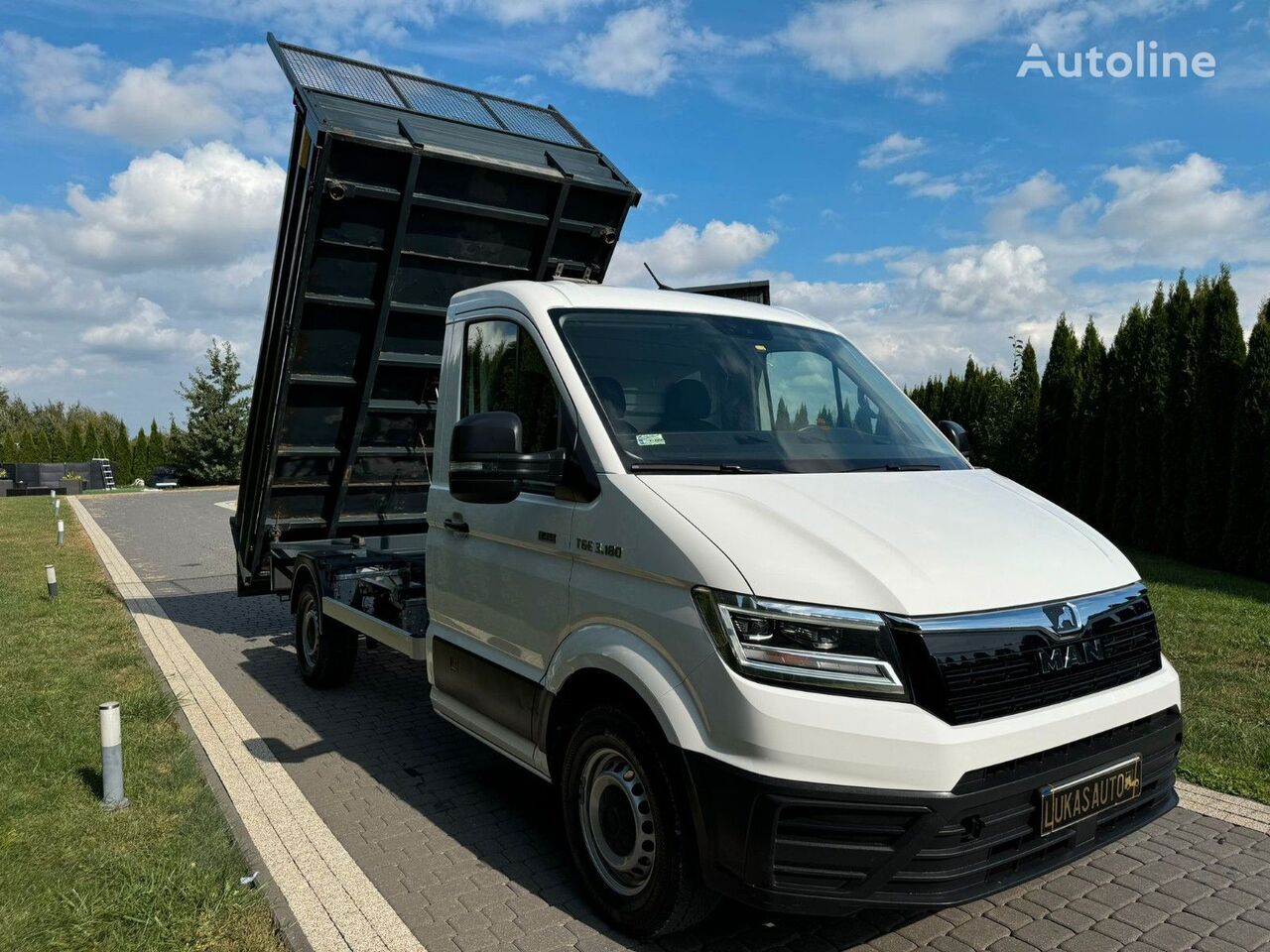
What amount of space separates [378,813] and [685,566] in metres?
2.55

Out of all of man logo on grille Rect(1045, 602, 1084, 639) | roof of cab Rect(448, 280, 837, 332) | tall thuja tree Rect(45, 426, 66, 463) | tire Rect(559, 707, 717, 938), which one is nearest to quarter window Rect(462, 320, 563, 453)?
roof of cab Rect(448, 280, 837, 332)

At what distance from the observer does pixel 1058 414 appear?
16469 mm

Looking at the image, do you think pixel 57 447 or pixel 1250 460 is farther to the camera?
pixel 57 447

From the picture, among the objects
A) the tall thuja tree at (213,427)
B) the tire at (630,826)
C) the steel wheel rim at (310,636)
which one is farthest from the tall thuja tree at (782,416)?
the tall thuja tree at (213,427)

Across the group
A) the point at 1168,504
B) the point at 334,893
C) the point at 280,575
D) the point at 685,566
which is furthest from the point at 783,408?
the point at 1168,504

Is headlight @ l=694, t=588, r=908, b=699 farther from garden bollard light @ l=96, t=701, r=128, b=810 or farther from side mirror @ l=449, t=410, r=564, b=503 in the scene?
garden bollard light @ l=96, t=701, r=128, b=810

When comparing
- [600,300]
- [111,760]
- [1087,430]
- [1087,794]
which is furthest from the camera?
[1087,430]

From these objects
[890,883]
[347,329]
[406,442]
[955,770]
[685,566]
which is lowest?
[890,883]

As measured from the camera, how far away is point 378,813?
4633 mm

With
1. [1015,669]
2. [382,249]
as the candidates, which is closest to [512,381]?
[1015,669]

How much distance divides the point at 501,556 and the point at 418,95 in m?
4.24

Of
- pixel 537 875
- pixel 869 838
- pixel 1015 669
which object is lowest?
pixel 537 875

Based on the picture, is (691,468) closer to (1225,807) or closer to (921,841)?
(921,841)

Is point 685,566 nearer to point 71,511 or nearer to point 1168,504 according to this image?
point 1168,504
